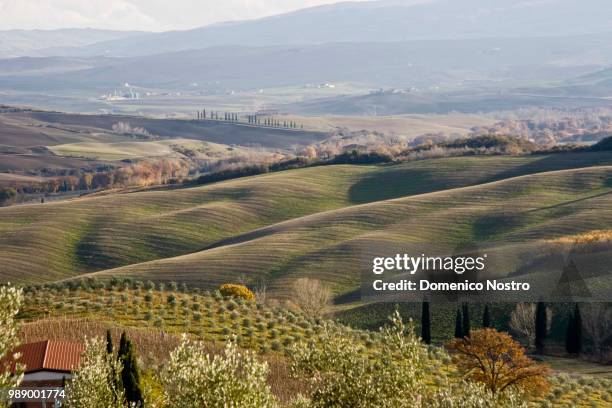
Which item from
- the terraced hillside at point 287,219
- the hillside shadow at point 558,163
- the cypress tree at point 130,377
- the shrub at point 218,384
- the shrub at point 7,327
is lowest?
the terraced hillside at point 287,219

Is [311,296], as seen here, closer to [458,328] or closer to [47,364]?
[458,328]

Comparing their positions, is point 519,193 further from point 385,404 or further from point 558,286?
point 385,404

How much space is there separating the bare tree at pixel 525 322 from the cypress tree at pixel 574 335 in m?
2.43

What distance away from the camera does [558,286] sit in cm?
6938

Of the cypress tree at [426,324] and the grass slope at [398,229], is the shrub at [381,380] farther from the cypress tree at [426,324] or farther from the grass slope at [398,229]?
the grass slope at [398,229]

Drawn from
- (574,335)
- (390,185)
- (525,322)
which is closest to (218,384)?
(574,335)

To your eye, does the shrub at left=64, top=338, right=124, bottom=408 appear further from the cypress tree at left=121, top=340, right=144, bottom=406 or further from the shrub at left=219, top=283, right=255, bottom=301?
the shrub at left=219, top=283, right=255, bottom=301

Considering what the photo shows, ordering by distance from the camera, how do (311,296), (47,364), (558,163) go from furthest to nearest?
(558,163) → (311,296) → (47,364)

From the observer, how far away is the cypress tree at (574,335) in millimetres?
61344

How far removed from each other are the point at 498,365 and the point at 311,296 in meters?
26.2

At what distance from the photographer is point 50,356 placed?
133ft

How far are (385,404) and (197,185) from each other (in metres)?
123

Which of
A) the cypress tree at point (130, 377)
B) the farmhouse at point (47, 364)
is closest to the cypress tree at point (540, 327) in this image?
the farmhouse at point (47, 364)

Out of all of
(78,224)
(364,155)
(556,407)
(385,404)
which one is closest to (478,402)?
(385,404)
